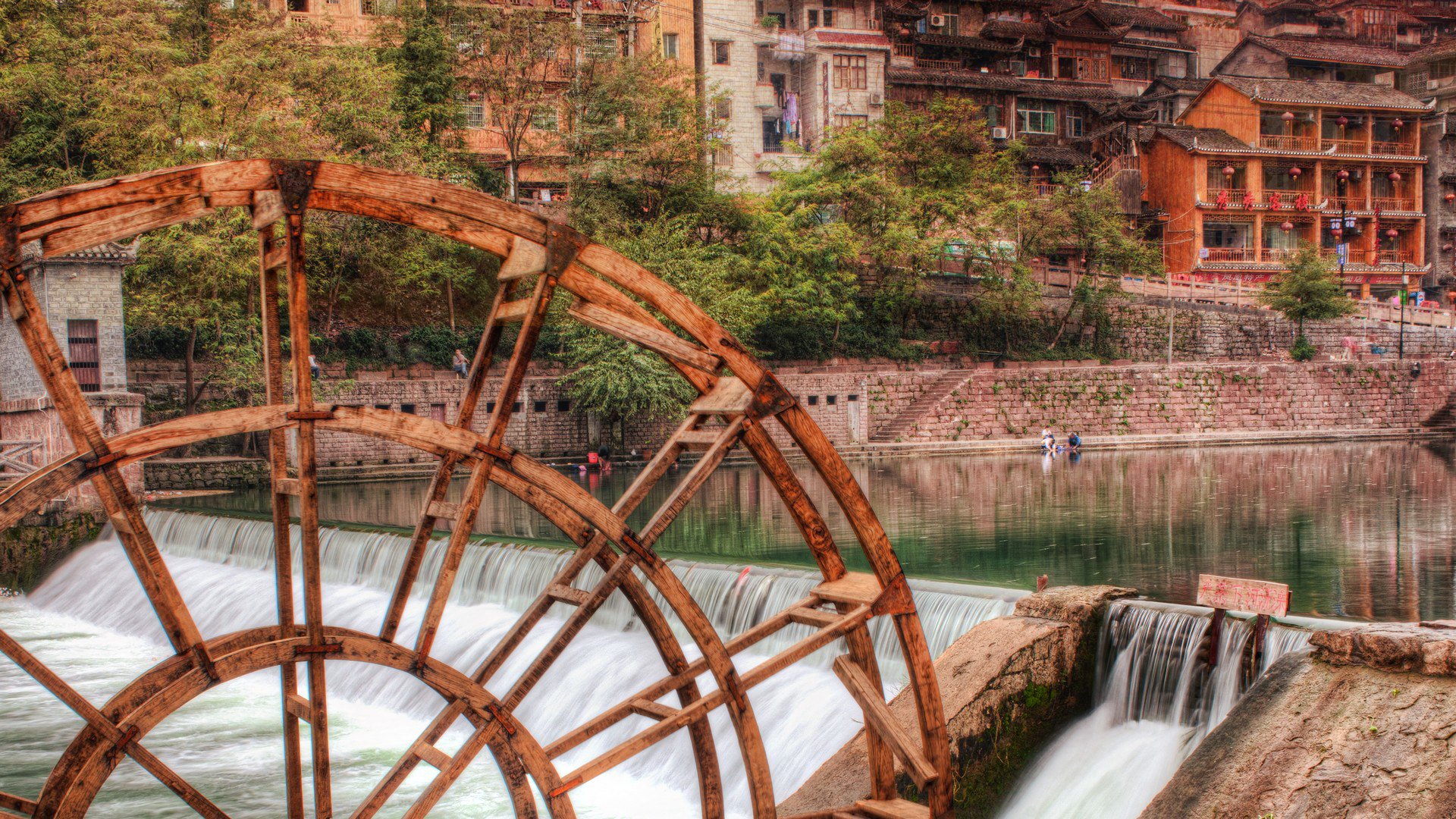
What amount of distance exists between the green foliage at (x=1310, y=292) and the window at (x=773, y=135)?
20.8 meters

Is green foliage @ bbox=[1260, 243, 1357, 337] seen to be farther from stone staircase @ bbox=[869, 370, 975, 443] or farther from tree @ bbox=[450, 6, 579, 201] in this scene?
tree @ bbox=[450, 6, 579, 201]

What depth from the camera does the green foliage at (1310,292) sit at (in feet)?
157

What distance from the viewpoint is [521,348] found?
22.9 feet

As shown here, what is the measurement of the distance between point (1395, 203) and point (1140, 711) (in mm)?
56355

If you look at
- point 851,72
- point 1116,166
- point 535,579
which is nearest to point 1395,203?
point 1116,166

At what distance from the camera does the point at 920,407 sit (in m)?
43.4

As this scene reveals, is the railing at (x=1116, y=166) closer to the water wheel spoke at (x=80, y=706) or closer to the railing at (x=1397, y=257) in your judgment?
the railing at (x=1397, y=257)

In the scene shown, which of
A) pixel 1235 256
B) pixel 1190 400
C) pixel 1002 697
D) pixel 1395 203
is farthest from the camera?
pixel 1395 203

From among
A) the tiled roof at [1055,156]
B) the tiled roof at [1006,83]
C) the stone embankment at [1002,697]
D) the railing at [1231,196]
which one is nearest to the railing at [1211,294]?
the railing at [1231,196]

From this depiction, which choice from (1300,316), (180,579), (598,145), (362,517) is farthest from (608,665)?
(1300,316)

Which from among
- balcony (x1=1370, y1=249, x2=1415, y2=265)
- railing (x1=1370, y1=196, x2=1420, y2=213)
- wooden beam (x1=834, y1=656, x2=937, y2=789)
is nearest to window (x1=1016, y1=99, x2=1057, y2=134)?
railing (x1=1370, y1=196, x2=1420, y2=213)

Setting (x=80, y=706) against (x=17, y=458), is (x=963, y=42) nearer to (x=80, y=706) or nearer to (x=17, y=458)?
(x=17, y=458)

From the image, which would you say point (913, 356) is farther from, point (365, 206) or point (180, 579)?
point (365, 206)

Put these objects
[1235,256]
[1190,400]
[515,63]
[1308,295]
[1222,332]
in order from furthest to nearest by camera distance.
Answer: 1. [1235,256]
2. [1222,332]
3. [1308,295]
4. [1190,400]
5. [515,63]
